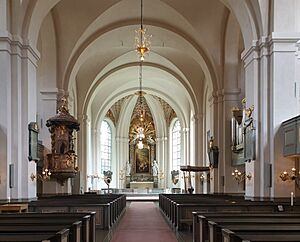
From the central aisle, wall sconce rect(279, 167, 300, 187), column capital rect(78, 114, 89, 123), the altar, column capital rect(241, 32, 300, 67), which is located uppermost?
column capital rect(241, 32, 300, 67)

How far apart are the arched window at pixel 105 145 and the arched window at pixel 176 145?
14.9 ft

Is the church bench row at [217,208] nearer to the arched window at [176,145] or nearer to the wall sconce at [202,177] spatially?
the wall sconce at [202,177]

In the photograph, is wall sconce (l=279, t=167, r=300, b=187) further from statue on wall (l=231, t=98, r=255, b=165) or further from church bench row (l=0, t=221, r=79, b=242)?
church bench row (l=0, t=221, r=79, b=242)

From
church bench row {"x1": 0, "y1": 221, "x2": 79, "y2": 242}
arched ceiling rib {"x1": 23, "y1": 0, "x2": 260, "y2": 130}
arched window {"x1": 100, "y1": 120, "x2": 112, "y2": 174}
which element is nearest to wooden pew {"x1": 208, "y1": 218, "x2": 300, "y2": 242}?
church bench row {"x1": 0, "y1": 221, "x2": 79, "y2": 242}

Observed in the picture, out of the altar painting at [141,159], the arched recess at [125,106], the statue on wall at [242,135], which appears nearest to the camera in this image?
the statue on wall at [242,135]

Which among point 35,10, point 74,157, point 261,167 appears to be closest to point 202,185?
point 74,157

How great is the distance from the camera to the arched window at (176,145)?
36.5m

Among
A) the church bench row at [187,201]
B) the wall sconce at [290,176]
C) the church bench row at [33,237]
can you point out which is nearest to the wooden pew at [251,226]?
the church bench row at [33,237]

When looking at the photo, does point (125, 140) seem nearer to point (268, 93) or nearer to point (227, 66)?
point (227, 66)

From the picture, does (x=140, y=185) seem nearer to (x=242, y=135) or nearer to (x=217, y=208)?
(x=242, y=135)

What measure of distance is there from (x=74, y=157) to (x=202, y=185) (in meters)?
8.13

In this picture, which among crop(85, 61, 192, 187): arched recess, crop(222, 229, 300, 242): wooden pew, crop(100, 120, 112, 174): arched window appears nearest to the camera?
crop(222, 229, 300, 242): wooden pew

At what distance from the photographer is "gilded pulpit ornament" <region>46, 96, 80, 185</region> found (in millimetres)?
17922

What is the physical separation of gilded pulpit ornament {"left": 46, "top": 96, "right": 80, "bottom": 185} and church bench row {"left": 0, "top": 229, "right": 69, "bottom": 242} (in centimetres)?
1246
